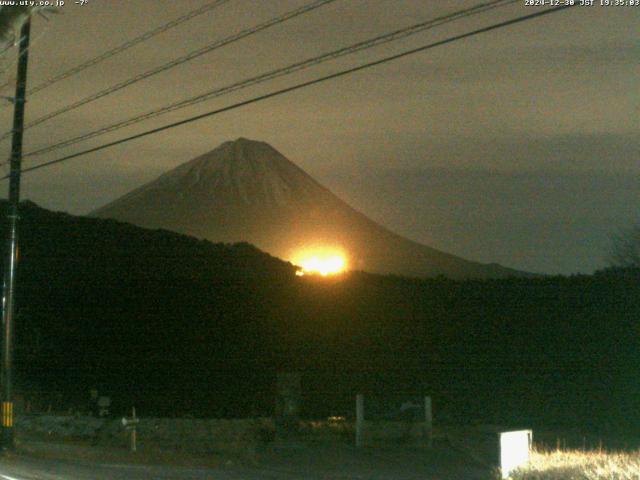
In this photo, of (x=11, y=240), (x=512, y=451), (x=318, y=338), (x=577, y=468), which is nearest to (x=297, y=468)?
(x=512, y=451)

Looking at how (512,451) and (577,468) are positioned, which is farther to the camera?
(512,451)

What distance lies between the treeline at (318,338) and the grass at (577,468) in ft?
37.2

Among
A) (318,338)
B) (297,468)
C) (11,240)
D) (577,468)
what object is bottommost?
(297,468)

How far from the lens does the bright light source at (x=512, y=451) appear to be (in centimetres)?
1305

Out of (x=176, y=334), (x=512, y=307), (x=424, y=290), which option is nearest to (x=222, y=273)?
(x=176, y=334)

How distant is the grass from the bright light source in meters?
0.16

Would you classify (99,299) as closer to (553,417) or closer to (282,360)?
(282,360)

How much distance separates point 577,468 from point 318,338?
18951mm

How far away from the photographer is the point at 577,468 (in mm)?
12078

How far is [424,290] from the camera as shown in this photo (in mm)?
28953

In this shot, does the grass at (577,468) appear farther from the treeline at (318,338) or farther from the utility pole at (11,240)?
the utility pole at (11,240)

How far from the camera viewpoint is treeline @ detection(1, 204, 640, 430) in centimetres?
2562

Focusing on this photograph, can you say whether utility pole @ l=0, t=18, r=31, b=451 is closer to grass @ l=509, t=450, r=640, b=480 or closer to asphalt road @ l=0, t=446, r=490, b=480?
asphalt road @ l=0, t=446, r=490, b=480

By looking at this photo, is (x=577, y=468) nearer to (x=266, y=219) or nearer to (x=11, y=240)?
(x=11, y=240)
